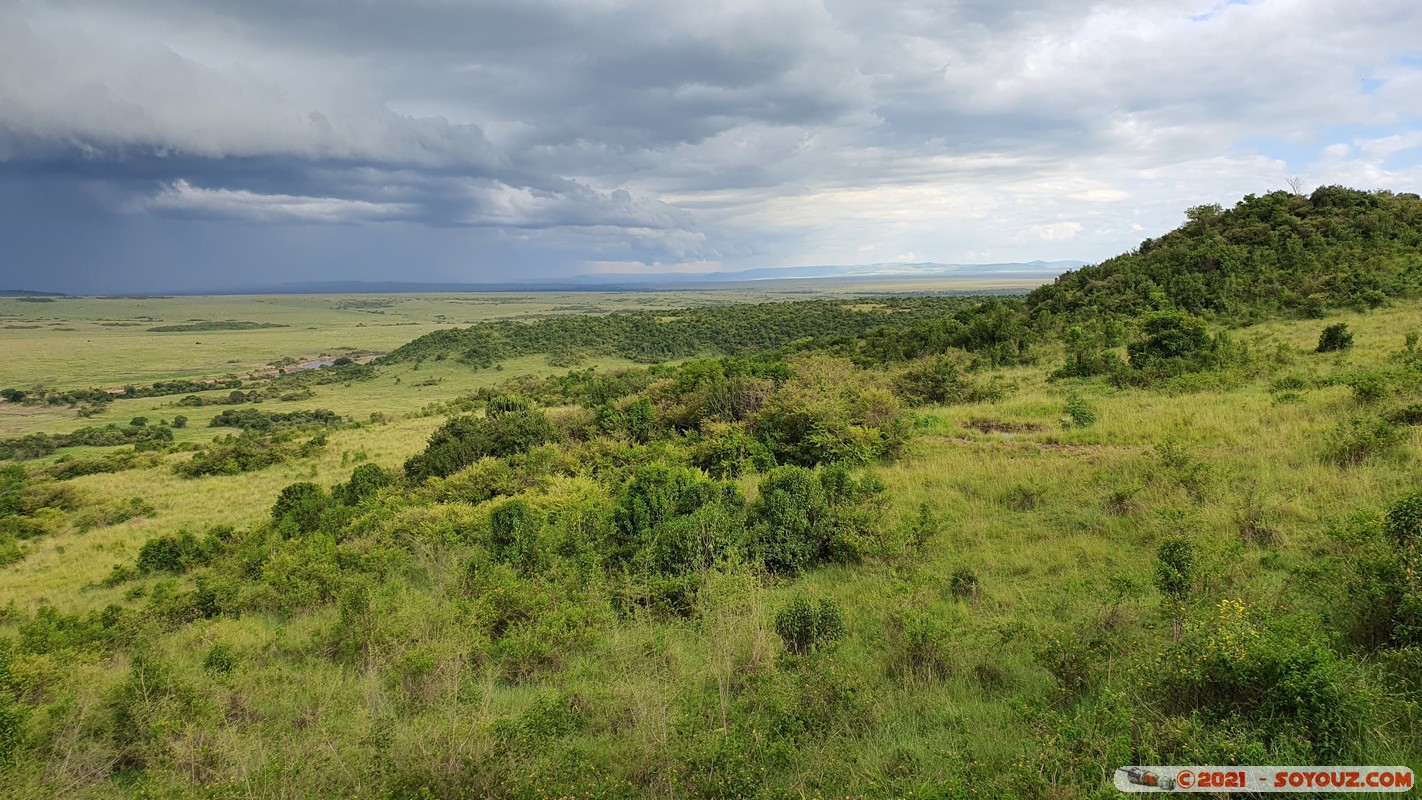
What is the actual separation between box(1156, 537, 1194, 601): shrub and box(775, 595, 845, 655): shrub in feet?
9.13

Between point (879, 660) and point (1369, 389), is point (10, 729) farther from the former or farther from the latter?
point (1369, 389)

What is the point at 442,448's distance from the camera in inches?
768

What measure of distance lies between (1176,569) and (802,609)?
3284 mm

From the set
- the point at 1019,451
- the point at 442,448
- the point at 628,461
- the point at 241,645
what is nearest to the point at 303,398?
the point at 442,448

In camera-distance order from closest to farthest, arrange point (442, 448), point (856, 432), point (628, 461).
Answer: point (856, 432) → point (628, 461) → point (442, 448)

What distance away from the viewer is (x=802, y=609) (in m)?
6.32

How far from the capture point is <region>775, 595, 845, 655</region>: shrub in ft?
20.1

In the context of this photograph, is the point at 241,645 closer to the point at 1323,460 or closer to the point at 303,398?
the point at 1323,460

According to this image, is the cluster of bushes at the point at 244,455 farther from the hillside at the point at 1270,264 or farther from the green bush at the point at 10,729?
the hillside at the point at 1270,264

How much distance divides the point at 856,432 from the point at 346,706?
10668 mm

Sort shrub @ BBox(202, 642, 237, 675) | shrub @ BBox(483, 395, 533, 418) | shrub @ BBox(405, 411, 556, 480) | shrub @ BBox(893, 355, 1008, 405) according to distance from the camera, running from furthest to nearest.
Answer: shrub @ BBox(483, 395, 533, 418) < shrub @ BBox(893, 355, 1008, 405) < shrub @ BBox(405, 411, 556, 480) < shrub @ BBox(202, 642, 237, 675)

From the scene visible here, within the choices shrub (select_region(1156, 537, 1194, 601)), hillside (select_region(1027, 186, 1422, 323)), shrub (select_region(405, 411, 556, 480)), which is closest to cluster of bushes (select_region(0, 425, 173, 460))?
shrub (select_region(405, 411, 556, 480))

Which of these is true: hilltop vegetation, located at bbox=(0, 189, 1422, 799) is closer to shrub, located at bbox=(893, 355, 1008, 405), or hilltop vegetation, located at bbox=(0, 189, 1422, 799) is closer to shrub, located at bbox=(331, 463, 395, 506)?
shrub, located at bbox=(331, 463, 395, 506)

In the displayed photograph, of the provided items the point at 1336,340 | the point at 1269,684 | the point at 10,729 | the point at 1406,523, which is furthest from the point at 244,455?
the point at 1336,340
